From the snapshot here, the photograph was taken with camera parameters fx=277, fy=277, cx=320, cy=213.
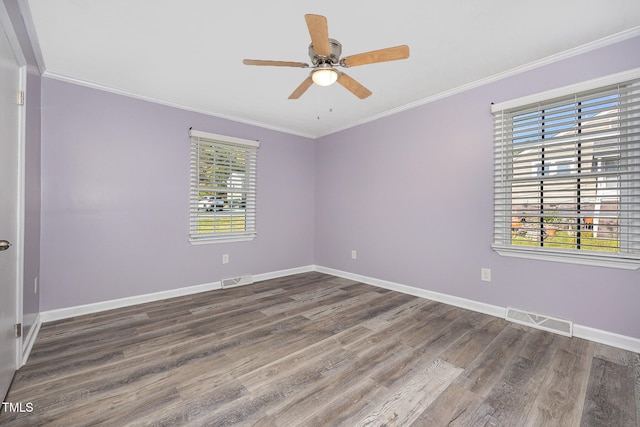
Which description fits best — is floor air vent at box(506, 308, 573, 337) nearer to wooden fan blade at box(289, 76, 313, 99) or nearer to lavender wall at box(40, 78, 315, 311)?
wooden fan blade at box(289, 76, 313, 99)

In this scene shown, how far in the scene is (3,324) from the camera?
1546mm

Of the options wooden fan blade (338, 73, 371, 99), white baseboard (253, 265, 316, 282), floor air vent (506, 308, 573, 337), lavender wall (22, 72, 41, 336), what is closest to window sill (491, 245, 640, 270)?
floor air vent (506, 308, 573, 337)

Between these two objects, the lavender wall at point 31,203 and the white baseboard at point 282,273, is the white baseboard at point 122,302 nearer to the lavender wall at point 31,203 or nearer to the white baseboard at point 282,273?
the white baseboard at point 282,273

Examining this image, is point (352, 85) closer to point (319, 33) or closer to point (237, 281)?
point (319, 33)

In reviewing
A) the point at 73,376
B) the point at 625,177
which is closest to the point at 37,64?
the point at 73,376

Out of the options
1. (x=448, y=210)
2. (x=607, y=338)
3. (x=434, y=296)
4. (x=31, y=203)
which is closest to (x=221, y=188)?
(x=31, y=203)

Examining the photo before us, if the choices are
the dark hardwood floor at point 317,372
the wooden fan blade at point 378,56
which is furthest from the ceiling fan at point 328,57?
the dark hardwood floor at point 317,372

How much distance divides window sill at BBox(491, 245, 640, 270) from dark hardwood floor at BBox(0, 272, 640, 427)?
25.6 inches

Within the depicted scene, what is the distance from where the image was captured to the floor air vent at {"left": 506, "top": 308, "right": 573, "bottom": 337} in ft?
7.87

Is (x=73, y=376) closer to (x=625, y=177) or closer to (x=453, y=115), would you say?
(x=453, y=115)

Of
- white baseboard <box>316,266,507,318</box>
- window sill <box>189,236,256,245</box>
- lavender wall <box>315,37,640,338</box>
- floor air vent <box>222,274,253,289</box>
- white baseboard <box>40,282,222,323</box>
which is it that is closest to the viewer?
lavender wall <box>315,37,640,338</box>

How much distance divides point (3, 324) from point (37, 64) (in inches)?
89.2

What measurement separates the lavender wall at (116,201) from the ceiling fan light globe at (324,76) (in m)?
2.32

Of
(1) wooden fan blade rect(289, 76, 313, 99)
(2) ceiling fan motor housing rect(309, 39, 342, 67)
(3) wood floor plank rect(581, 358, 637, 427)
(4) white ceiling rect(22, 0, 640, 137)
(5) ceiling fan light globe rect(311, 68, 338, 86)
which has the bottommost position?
(3) wood floor plank rect(581, 358, 637, 427)
